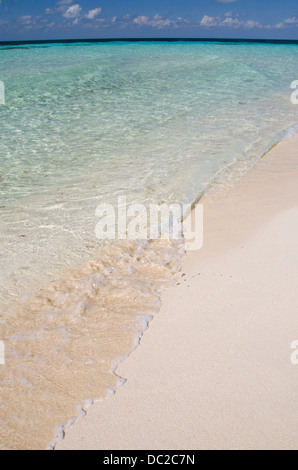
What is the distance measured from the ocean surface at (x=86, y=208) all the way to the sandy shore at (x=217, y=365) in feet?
0.48

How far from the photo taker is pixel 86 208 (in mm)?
4078

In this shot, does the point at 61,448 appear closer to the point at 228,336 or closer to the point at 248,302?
the point at 228,336

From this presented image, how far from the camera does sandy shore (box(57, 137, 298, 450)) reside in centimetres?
168

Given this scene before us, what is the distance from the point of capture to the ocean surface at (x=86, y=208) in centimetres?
206

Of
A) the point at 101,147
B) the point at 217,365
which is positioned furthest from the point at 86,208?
the point at 217,365

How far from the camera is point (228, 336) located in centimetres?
221

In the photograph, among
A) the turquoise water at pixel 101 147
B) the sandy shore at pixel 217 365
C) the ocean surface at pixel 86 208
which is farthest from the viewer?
the turquoise water at pixel 101 147

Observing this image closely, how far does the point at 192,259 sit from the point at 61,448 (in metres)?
1.80

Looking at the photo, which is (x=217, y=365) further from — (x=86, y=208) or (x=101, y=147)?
(x=101, y=147)

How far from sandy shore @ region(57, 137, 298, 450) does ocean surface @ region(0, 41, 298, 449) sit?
0.48ft

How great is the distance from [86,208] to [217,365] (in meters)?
2.53

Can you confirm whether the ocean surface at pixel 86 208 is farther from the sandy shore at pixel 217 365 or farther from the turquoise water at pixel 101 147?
the sandy shore at pixel 217 365

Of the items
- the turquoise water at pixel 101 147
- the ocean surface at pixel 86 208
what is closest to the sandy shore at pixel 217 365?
the ocean surface at pixel 86 208

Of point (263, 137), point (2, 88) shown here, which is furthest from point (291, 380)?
point (2, 88)
